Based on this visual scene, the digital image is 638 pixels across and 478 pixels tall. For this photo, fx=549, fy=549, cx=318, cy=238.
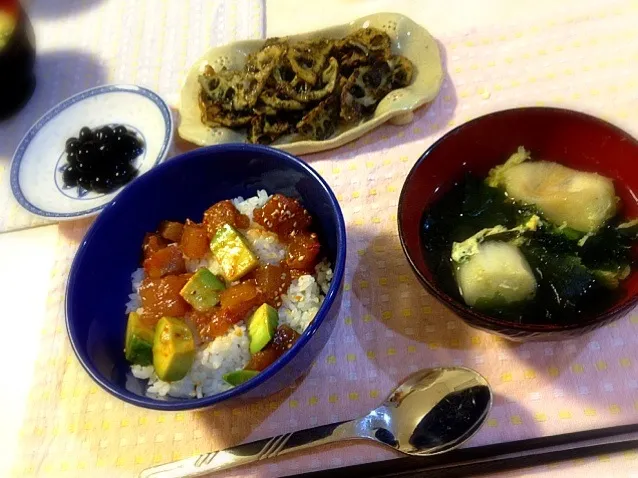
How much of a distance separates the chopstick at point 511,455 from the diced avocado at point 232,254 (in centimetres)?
48

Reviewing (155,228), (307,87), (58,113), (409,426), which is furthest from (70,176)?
(409,426)

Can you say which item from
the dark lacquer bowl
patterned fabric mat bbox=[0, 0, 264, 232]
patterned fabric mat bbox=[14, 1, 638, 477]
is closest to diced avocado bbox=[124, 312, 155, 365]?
patterned fabric mat bbox=[14, 1, 638, 477]

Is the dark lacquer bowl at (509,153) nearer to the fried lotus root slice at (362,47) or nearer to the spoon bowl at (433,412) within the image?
the spoon bowl at (433,412)

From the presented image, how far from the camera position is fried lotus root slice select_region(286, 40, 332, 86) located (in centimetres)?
165

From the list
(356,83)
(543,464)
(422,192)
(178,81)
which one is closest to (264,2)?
(178,81)

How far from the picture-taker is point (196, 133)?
167 centimetres

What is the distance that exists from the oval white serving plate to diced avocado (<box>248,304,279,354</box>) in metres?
0.55

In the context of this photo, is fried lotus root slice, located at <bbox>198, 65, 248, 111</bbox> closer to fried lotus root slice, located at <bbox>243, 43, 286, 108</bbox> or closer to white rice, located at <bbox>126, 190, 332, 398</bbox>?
fried lotus root slice, located at <bbox>243, 43, 286, 108</bbox>

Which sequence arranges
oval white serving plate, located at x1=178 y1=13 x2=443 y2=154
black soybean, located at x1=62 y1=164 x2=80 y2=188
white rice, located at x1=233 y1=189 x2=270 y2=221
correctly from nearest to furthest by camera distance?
white rice, located at x1=233 y1=189 x2=270 y2=221 → oval white serving plate, located at x1=178 y1=13 x2=443 y2=154 → black soybean, located at x1=62 y1=164 x2=80 y2=188

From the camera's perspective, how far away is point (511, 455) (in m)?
1.04

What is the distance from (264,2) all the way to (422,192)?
1217mm

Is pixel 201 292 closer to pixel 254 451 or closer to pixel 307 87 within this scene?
pixel 254 451

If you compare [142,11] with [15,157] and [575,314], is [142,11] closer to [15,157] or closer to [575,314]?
[15,157]

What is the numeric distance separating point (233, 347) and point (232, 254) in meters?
0.22
